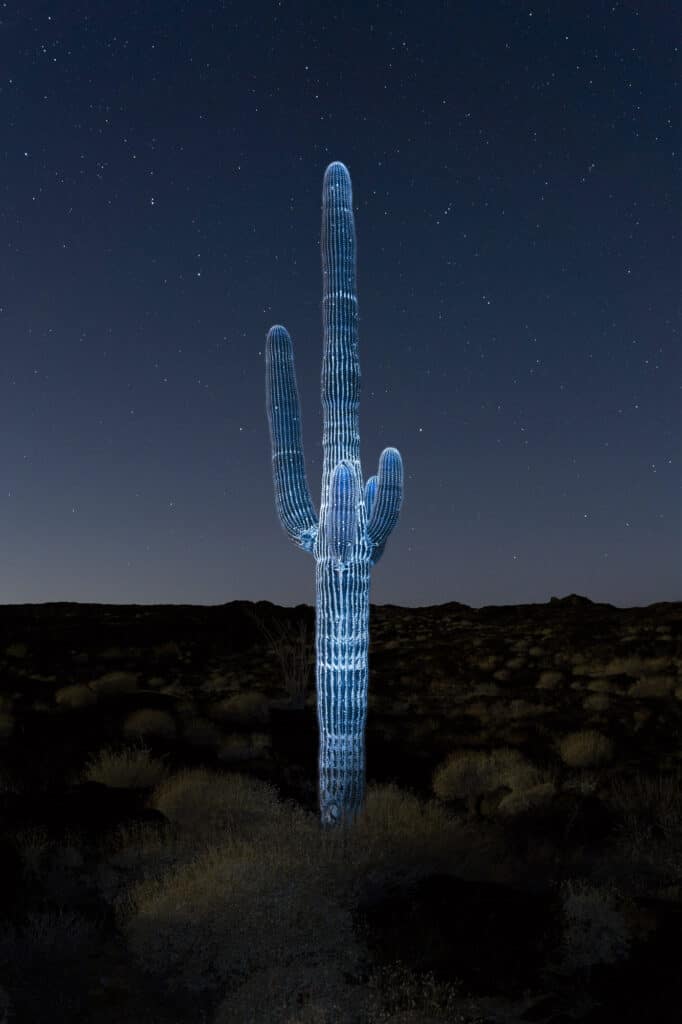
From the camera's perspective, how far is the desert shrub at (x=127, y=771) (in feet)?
35.9

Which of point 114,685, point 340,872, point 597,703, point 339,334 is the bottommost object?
point 340,872

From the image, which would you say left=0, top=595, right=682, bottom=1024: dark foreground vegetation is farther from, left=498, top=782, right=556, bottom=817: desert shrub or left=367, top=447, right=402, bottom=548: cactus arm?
left=367, top=447, right=402, bottom=548: cactus arm

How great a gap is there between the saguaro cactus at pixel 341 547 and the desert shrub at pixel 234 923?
2043 millimetres

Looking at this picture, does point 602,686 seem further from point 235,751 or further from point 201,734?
point 235,751

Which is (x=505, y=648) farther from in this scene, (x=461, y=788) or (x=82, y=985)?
(x=82, y=985)

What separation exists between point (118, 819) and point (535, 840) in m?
4.11

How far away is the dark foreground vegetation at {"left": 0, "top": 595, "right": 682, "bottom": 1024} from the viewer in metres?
5.55

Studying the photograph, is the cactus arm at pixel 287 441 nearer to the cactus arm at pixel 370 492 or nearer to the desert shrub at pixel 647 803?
the cactus arm at pixel 370 492

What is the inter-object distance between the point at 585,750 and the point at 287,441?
255 inches

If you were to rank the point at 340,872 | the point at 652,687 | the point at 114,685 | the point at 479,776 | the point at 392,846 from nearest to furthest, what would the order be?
the point at 340,872 → the point at 392,846 → the point at 479,776 → the point at 652,687 → the point at 114,685

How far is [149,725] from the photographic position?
14953 millimetres

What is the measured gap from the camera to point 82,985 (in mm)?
5730

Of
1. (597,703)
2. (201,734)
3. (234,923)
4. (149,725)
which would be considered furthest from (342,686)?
(597,703)

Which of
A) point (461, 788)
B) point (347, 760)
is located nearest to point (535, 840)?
point (347, 760)
